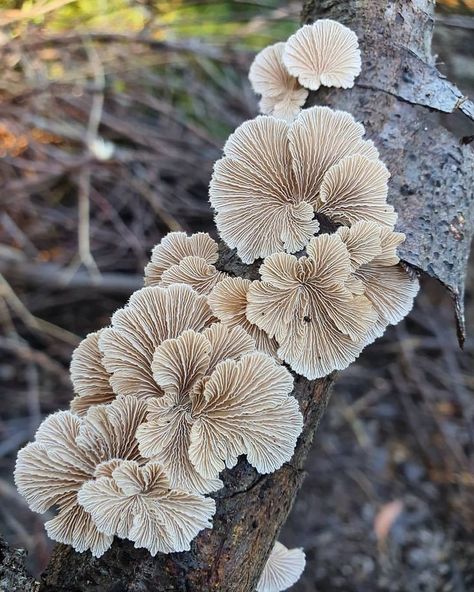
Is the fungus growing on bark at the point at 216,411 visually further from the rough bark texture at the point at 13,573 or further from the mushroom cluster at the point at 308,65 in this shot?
the mushroom cluster at the point at 308,65

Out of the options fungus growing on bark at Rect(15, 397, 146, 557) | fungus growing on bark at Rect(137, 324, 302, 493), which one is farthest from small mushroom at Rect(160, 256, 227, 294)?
fungus growing on bark at Rect(15, 397, 146, 557)

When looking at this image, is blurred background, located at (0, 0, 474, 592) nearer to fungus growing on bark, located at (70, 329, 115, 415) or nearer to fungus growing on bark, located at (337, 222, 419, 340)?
fungus growing on bark, located at (70, 329, 115, 415)

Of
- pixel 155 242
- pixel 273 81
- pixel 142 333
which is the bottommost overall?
pixel 155 242

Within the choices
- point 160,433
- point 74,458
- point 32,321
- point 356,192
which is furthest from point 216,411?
point 32,321

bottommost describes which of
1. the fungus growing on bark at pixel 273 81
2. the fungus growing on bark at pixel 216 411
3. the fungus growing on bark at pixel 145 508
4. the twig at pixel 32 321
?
the twig at pixel 32 321

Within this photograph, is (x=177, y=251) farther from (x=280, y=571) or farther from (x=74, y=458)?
(x=280, y=571)

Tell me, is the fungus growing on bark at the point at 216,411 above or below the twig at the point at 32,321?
above

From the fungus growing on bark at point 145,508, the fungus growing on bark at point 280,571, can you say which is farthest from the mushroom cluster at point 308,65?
the fungus growing on bark at point 280,571
